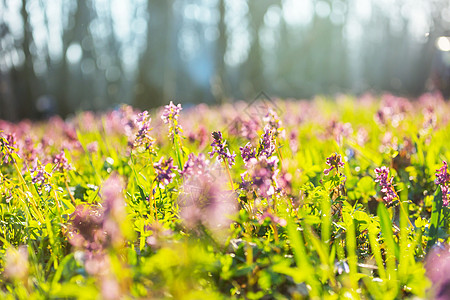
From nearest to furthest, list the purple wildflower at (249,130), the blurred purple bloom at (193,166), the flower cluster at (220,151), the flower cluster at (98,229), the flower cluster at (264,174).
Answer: the flower cluster at (98,229) → the flower cluster at (264,174) → the blurred purple bloom at (193,166) → the flower cluster at (220,151) → the purple wildflower at (249,130)

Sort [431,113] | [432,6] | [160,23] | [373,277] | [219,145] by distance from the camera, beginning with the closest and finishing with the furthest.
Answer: [373,277] < [219,145] < [431,113] < [160,23] < [432,6]

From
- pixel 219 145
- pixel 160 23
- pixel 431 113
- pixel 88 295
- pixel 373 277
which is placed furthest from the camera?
pixel 160 23

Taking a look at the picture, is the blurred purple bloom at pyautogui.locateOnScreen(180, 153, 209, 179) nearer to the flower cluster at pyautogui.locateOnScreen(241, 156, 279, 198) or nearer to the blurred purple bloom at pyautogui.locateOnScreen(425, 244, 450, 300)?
the flower cluster at pyautogui.locateOnScreen(241, 156, 279, 198)

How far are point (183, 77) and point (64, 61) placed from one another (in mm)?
10375

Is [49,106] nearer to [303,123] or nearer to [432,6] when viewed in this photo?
[303,123]

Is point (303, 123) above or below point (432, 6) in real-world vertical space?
below

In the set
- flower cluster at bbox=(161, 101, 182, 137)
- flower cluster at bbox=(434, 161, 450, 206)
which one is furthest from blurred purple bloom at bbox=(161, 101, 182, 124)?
flower cluster at bbox=(434, 161, 450, 206)

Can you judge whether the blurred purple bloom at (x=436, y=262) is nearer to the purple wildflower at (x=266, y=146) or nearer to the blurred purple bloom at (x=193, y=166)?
the purple wildflower at (x=266, y=146)

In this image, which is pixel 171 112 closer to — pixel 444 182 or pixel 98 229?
pixel 98 229

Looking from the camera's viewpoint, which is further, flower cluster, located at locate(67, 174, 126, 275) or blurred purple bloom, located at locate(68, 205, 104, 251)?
blurred purple bloom, located at locate(68, 205, 104, 251)

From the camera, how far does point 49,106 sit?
12.8 m

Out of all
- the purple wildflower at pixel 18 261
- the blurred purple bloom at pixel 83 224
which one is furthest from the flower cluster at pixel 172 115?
the purple wildflower at pixel 18 261

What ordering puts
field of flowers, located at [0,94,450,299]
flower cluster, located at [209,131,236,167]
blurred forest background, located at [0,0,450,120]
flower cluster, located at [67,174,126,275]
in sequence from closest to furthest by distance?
flower cluster, located at [67,174,126,275], field of flowers, located at [0,94,450,299], flower cluster, located at [209,131,236,167], blurred forest background, located at [0,0,450,120]

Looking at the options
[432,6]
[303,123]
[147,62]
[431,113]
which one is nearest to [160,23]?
[147,62]
